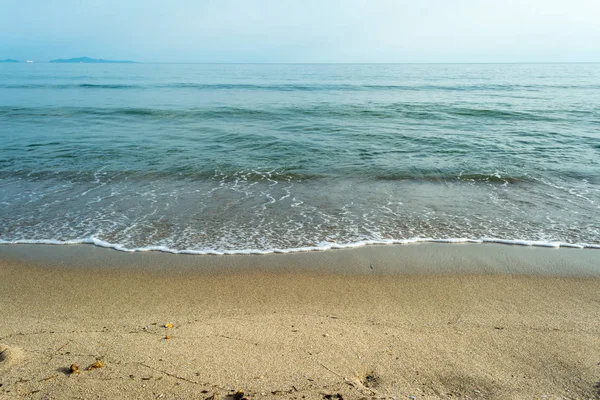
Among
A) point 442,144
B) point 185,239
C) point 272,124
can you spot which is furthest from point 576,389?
point 272,124

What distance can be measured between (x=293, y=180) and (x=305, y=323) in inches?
245

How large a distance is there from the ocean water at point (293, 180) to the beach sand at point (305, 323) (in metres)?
0.71

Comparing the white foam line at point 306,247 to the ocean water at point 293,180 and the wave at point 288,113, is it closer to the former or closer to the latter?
the ocean water at point 293,180

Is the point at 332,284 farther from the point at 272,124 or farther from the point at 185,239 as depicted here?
the point at 272,124

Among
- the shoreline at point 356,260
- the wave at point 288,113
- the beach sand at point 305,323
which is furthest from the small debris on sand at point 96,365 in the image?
the wave at point 288,113

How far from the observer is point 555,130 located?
16.5 meters

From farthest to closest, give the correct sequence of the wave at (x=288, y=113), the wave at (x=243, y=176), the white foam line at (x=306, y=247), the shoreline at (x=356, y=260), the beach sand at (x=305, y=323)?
the wave at (x=288, y=113)
the wave at (x=243, y=176)
the white foam line at (x=306, y=247)
the shoreline at (x=356, y=260)
the beach sand at (x=305, y=323)

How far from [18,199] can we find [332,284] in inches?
276

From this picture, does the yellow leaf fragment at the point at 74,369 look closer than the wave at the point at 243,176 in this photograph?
Yes

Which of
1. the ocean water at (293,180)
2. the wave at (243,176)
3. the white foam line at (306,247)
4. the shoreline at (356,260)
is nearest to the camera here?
the shoreline at (356,260)

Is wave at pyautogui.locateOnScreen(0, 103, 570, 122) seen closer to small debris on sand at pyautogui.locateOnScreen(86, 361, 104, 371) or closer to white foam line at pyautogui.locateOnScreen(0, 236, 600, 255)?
white foam line at pyautogui.locateOnScreen(0, 236, 600, 255)

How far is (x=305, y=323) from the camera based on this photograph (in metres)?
3.99

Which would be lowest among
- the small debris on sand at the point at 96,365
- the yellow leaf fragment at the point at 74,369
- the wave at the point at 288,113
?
the small debris on sand at the point at 96,365

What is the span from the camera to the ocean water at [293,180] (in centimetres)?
672
